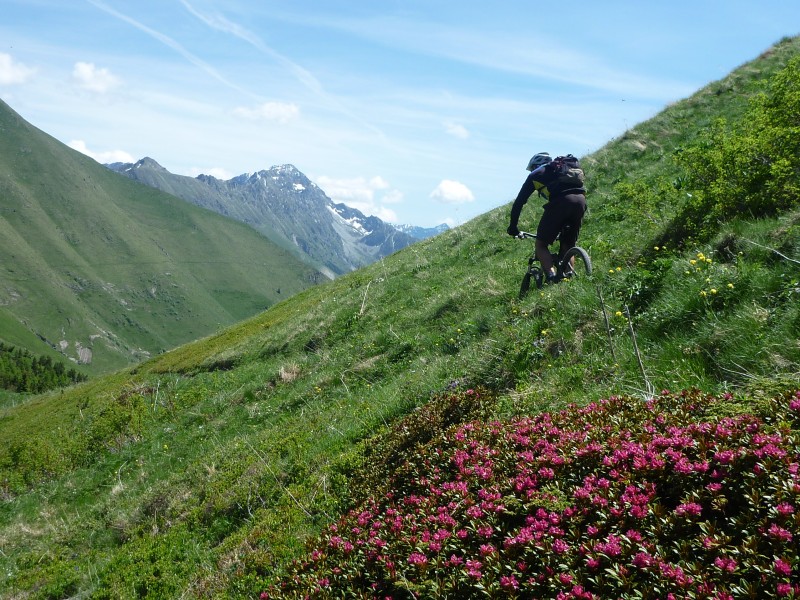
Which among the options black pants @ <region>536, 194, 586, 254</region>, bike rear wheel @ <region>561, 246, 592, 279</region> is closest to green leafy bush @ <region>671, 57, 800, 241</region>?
bike rear wheel @ <region>561, 246, 592, 279</region>

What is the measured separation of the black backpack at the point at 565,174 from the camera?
11391 mm

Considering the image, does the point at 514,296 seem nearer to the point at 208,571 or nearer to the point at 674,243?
the point at 674,243

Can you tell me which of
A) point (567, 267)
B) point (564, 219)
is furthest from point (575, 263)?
point (564, 219)

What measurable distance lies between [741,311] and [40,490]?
72.9 ft

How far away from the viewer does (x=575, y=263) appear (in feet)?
38.3

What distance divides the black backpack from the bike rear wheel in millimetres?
1351

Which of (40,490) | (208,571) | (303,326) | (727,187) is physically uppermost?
(727,187)

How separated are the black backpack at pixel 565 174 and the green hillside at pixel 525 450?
2033 mm

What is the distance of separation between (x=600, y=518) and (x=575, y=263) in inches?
346

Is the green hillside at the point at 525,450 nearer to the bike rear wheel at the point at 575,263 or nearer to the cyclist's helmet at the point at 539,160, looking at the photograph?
the bike rear wheel at the point at 575,263

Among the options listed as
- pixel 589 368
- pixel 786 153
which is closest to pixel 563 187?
pixel 786 153

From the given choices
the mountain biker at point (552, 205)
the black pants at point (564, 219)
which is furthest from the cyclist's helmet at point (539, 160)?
the black pants at point (564, 219)

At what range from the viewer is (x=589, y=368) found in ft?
23.3

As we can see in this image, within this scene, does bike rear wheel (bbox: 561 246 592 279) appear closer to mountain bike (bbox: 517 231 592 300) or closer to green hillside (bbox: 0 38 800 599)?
mountain bike (bbox: 517 231 592 300)
